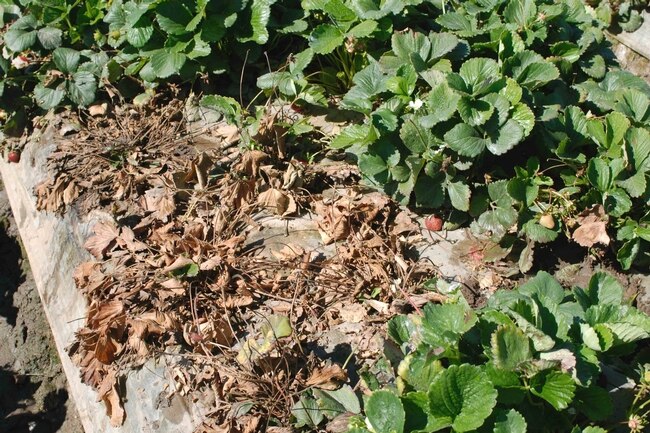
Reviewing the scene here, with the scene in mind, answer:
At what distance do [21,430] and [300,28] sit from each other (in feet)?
8.08

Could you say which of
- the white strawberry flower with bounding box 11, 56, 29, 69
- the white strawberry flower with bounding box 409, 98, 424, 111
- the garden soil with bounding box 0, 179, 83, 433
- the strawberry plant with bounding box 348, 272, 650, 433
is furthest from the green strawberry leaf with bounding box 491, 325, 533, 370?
the white strawberry flower with bounding box 11, 56, 29, 69

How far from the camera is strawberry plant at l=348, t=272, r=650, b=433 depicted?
78.5 inches

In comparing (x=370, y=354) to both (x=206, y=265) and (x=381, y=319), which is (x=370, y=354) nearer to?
→ (x=381, y=319)

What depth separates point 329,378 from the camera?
8.13ft

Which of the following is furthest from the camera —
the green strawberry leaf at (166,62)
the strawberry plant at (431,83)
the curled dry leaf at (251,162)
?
the green strawberry leaf at (166,62)

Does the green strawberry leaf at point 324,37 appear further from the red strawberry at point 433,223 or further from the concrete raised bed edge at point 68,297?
the concrete raised bed edge at point 68,297

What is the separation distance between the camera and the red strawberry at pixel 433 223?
10.3 feet

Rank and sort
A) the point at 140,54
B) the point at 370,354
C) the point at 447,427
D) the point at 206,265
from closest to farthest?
the point at 447,427 < the point at 370,354 < the point at 206,265 < the point at 140,54

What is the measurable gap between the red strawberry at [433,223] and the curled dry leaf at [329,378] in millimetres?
902

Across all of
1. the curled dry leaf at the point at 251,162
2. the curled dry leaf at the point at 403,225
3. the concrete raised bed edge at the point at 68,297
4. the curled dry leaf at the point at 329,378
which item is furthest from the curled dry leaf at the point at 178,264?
the curled dry leaf at the point at 403,225

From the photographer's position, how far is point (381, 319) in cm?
279

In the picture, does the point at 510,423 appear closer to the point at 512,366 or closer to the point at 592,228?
the point at 512,366

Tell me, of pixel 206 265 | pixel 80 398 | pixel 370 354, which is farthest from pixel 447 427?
pixel 80 398

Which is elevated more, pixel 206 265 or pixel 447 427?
pixel 447 427
